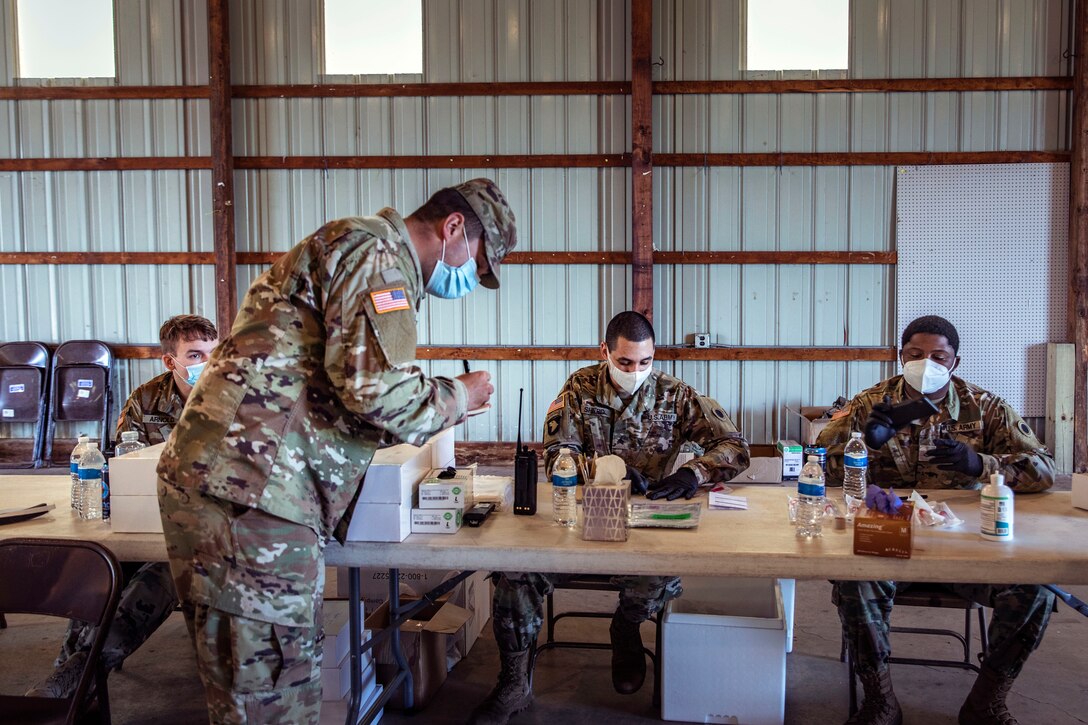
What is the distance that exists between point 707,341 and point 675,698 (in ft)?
14.4

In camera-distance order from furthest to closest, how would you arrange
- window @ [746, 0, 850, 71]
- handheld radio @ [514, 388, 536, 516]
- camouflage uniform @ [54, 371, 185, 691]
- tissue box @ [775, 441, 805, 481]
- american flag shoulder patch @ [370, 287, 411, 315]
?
window @ [746, 0, 850, 71], tissue box @ [775, 441, 805, 481], camouflage uniform @ [54, 371, 185, 691], handheld radio @ [514, 388, 536, 516], american flag shoulder patch @ [370, 287, 411, 315]

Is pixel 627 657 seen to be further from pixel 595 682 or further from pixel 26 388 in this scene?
pixel 26 388

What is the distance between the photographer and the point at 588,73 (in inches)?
272

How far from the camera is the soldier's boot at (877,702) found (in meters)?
2.73

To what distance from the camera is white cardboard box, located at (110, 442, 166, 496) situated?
240cm

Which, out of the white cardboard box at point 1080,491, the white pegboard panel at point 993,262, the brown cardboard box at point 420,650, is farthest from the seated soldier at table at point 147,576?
the white pegboard panel at point 993,262

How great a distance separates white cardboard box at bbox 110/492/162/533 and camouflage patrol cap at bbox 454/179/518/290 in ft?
3.97

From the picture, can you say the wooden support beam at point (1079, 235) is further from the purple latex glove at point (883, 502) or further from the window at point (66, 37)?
the window at point (66, 37)

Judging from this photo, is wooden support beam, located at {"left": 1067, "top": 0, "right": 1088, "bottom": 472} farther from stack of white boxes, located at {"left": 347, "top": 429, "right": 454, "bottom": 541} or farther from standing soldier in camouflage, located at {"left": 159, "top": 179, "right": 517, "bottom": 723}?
standing soldier in camouflage, located at {"left": 159, "top": 179, "right": 517, "bottom": 723}

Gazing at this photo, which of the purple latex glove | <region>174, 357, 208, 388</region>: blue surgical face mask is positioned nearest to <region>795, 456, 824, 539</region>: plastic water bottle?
the purple latex glove

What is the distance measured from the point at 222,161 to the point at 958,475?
20.2 feet

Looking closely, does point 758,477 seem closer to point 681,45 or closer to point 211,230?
point 681,45

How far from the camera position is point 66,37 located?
23.8 ft

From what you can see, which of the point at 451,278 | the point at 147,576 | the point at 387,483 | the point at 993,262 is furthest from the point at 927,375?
the point at 993,262
